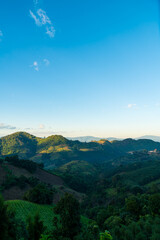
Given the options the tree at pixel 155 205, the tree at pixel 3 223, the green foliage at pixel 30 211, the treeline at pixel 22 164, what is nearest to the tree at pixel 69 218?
the green foliage at pixel 30 211

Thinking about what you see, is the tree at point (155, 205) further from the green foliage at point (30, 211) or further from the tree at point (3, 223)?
the tree at point (3, 223)

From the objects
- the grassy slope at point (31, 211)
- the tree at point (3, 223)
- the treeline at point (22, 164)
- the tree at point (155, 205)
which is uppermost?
the tree at point (3, 223)

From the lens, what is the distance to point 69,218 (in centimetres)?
2753

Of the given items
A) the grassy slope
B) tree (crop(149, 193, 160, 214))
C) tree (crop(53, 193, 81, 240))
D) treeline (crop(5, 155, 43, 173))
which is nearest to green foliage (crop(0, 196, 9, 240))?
tree (crop(53, 193, 81, 240))

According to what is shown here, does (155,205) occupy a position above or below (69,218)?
below

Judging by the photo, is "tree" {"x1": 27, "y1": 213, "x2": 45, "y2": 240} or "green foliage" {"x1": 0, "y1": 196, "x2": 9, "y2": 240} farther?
"tree" {"x1": 27, "y1": 213, "x2": 45, "y2": 240}

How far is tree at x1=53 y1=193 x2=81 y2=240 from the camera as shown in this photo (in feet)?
86.2

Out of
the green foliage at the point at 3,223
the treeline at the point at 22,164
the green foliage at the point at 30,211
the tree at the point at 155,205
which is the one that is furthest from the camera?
the treeline at the point at 22,164


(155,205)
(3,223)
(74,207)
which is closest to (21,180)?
(74,207)

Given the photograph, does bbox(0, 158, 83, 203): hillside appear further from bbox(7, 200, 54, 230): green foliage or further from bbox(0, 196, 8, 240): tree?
bbox(0, 196, 8, 240): tree

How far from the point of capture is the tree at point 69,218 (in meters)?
26.3

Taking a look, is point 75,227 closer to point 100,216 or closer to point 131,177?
point 100,216

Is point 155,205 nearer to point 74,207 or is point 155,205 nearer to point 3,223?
point 74,207

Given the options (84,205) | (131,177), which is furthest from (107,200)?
(131,177)
